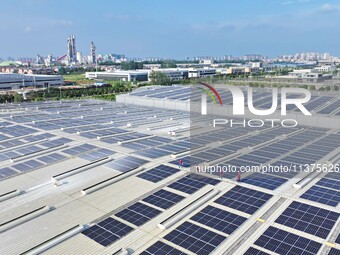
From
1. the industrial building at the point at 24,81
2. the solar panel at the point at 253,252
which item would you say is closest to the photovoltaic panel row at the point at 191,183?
the solar panel at the point at 253,252

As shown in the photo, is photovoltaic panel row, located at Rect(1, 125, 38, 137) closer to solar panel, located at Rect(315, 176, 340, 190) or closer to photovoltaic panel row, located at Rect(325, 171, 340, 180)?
solar panel, located at Rect(315, 176, 340, 190)

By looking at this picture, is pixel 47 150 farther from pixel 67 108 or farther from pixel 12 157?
pixel 67 108

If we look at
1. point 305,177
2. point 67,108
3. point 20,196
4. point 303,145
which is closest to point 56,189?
point 20,196

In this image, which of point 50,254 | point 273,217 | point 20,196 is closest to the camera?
A: point 50,254

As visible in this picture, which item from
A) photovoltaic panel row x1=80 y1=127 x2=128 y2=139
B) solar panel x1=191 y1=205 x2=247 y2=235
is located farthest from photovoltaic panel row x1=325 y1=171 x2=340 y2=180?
photovoltaic panel row x1=80 y1=127 x2=128 y2=139

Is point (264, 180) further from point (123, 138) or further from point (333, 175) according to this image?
point (123, 138)
